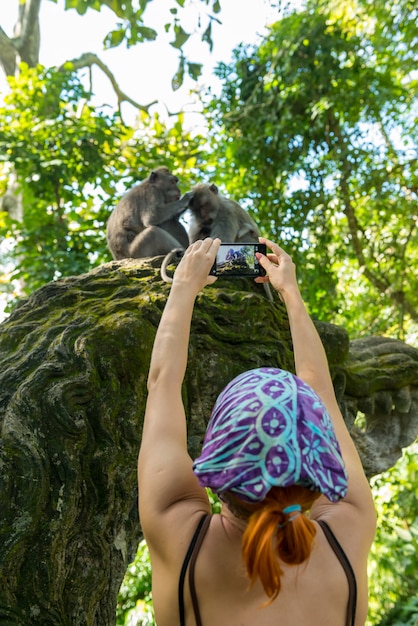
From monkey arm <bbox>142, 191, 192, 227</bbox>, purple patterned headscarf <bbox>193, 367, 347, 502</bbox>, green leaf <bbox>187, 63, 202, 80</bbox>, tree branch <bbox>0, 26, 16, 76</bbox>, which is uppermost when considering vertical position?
tree branch <bbox>0, 26, 16, 76</bbox>

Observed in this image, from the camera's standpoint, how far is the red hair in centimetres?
93

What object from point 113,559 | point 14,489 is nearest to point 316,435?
point 14,489

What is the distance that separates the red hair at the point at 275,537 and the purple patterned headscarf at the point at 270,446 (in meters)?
0.03

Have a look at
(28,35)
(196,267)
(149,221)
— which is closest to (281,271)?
(196,267)

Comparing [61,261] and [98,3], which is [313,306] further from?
[98,3]

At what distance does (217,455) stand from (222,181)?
322 inches

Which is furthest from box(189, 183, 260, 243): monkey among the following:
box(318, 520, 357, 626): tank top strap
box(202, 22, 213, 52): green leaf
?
box(318, 520, 357, 626): tank top strap

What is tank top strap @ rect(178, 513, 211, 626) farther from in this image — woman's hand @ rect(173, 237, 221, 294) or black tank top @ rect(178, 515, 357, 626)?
woman's hand @ rect(173, 237, 221, 294)

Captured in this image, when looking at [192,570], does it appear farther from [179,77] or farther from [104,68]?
[104,68]

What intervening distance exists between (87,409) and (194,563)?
1289 millimetres

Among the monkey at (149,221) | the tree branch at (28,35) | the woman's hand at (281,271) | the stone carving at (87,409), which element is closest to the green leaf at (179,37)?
the stone carving at (87,409)

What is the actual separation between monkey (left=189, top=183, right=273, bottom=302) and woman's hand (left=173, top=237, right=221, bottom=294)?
3891 mm

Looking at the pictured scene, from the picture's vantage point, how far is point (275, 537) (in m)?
1.01

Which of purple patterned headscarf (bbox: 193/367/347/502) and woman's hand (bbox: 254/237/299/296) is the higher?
woman's hand (bbox: 254/237/299/296)
